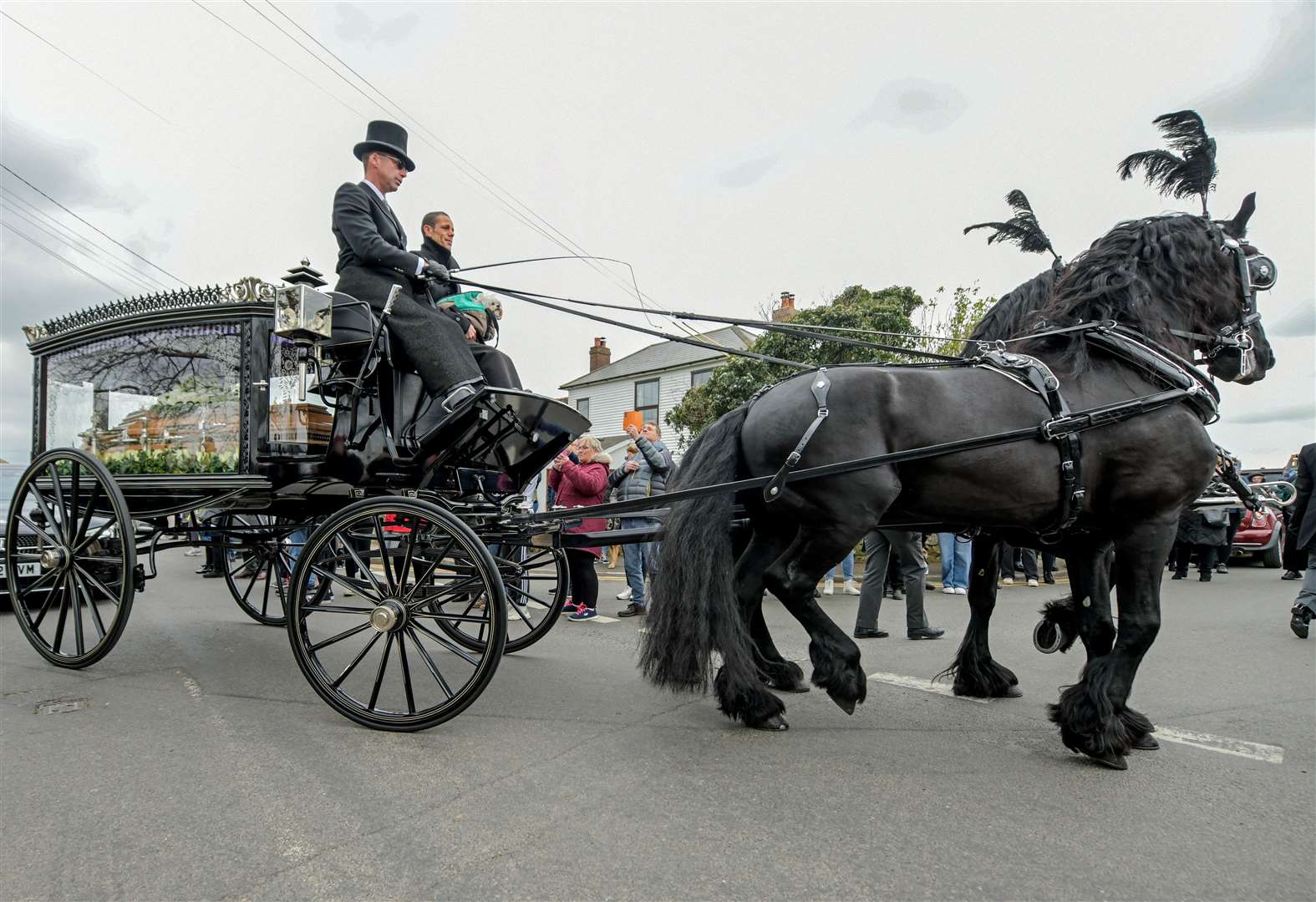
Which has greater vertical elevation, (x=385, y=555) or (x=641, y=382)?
(x=641, y=382)

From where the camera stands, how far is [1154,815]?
9.47 feet

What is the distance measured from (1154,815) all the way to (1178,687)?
257cm

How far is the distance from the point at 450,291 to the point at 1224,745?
4.83 m

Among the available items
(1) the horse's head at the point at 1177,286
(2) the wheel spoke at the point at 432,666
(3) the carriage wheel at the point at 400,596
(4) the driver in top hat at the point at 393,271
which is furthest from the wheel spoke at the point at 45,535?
(1) the horse's head at the point at 1177,286

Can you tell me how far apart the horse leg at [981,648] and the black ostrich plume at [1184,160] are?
2.17 meters

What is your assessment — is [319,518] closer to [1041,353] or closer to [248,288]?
[248,288]

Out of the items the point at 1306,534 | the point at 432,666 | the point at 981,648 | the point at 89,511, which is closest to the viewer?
the point at 432,666

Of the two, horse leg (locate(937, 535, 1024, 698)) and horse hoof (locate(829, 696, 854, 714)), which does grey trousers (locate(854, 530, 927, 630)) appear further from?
horse hoof (locate(829, 696, 854, 714))

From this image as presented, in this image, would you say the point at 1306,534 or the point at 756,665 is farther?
the point at 1306,534

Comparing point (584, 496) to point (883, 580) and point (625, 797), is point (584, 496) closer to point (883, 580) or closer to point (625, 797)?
point (883, 580)

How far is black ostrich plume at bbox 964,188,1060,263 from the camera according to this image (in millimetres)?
5250

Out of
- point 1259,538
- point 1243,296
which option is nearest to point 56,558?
point 1243,296

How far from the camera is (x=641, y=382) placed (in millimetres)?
30000

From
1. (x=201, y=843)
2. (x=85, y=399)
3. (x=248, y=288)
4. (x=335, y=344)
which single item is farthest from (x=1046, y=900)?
(x=85, y=399)
